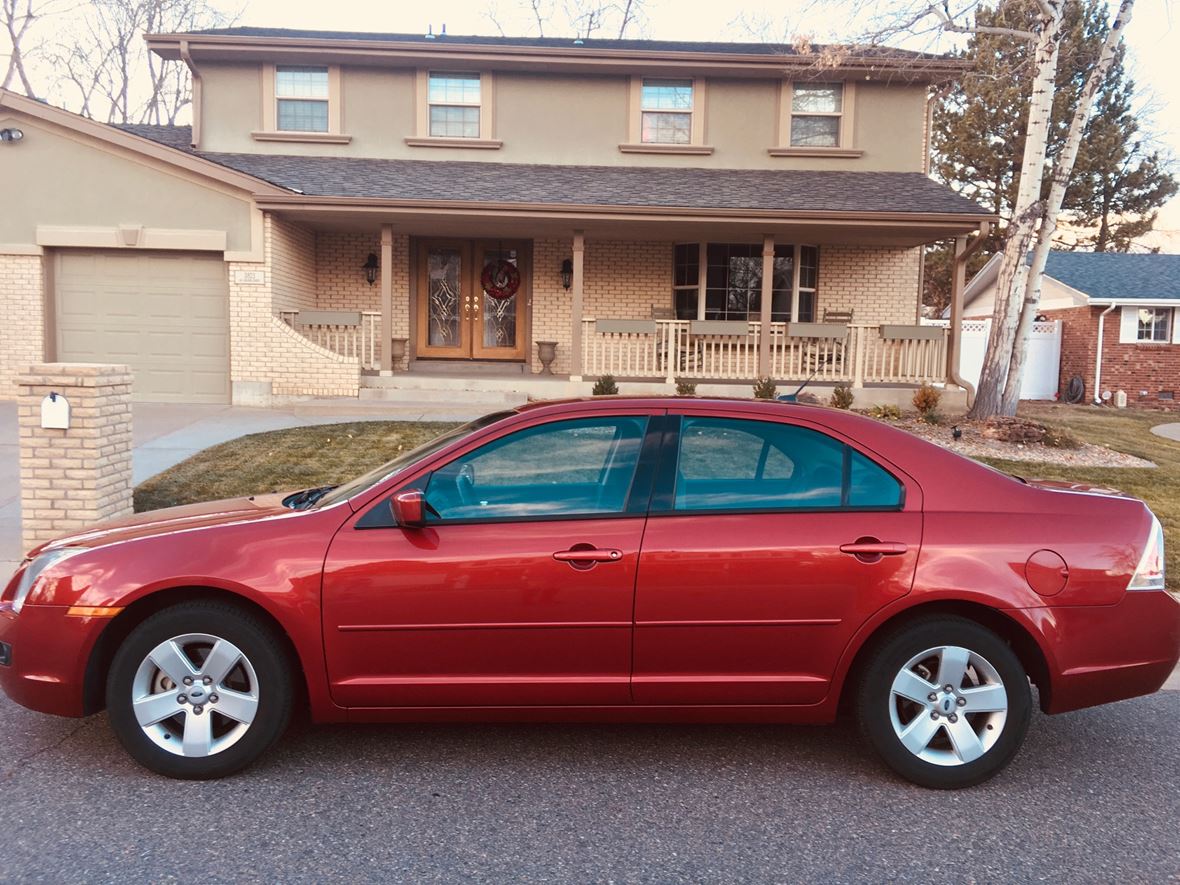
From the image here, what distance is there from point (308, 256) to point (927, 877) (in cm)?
1563

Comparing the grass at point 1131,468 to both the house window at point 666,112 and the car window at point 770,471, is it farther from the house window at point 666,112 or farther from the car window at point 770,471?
the house window at point 666,112

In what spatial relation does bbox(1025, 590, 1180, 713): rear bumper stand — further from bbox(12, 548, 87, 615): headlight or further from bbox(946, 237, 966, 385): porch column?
bbox(946, 237, 966, 385): porch column

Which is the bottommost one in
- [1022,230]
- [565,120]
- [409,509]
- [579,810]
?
[579,810]

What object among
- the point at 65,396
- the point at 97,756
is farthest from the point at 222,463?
the point at 97,756

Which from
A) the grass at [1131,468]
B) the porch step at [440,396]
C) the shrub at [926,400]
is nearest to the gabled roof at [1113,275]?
the grass at [1131,468]

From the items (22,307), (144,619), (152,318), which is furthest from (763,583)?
(22,307)

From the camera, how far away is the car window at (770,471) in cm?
379

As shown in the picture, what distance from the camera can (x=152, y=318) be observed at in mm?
14711

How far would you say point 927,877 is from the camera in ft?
9.95

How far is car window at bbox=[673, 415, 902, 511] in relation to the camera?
379 cm

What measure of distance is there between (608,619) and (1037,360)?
23.1 metres

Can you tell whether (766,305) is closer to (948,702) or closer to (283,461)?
(283,461)

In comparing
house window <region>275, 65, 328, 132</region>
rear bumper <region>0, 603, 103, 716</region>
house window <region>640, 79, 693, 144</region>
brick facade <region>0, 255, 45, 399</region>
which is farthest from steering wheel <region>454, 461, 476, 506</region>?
house window <region>275, 65, 328, 132</region>

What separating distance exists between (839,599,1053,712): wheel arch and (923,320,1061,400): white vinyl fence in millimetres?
21338
